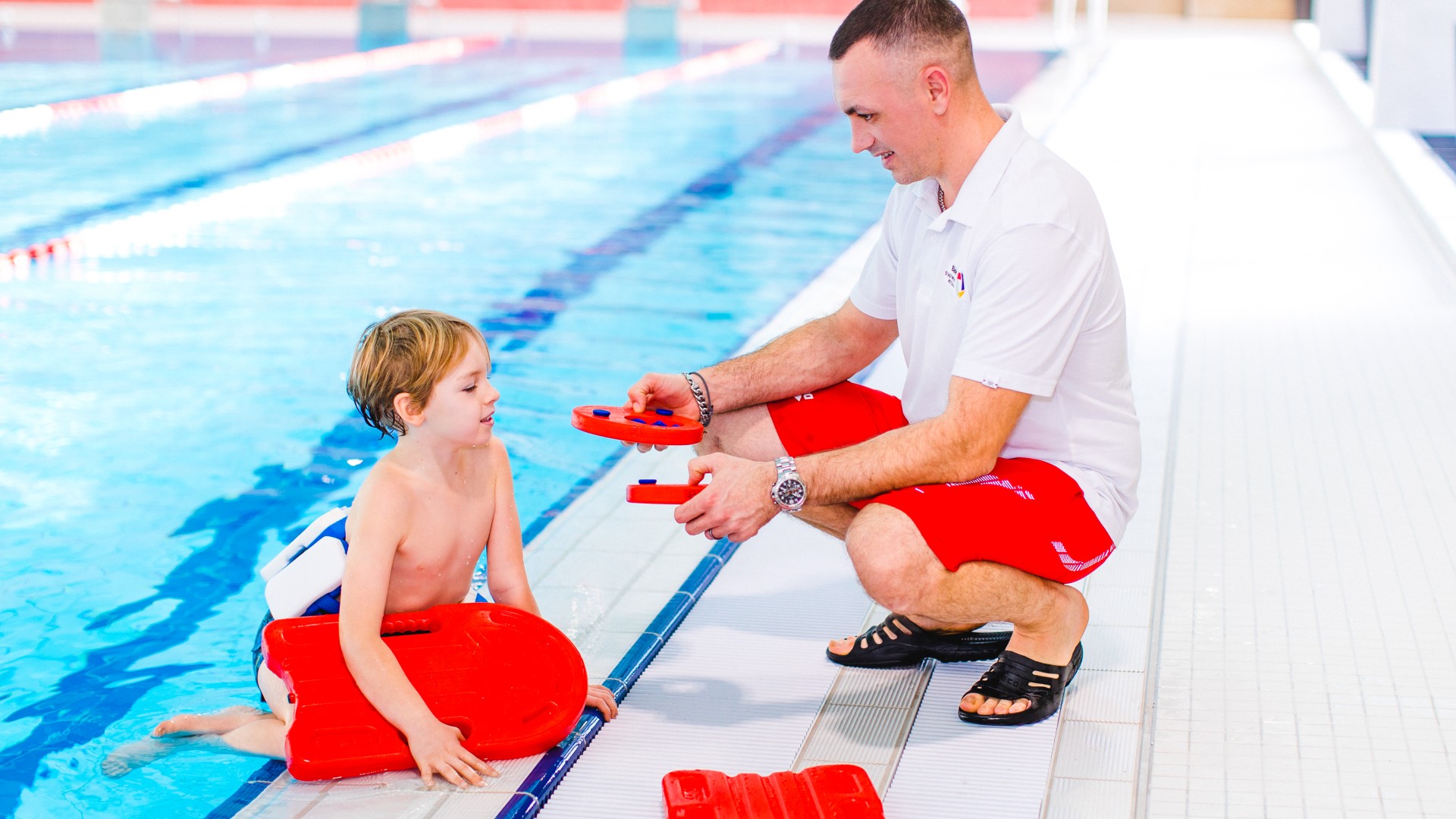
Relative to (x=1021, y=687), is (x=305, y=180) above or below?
above

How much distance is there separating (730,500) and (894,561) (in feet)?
0.89

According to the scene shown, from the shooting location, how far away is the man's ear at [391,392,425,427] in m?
2.19

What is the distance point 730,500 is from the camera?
217cm

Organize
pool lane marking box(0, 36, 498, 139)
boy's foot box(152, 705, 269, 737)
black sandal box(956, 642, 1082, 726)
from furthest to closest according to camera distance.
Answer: pool lane marking box(0, 36, 498, 139) < boy's foot box(152, 705, 269, 737) < black sandal box(956, 642, 1082, 726)

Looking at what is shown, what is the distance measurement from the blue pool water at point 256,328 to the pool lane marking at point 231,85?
0.41m

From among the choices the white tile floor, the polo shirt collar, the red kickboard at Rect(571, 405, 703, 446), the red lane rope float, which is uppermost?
the polo shirt collar

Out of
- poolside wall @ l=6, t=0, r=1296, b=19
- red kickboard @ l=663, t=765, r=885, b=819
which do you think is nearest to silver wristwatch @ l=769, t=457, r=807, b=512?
red kickboard @ l=663, t=765, r=885, b=819

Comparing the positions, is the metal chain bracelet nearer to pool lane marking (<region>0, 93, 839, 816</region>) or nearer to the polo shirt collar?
the polo shirt collar

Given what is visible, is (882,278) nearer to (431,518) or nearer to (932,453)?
(932,453)

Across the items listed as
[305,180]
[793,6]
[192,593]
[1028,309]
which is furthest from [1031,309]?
[793,6]

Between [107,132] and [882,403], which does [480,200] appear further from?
[882,403]

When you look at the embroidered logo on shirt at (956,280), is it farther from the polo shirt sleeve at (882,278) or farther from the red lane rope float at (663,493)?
the red lane rope float at (663,493)

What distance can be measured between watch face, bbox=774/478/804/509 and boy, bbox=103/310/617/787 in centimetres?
46

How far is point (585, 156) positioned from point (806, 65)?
5796 millimetres
